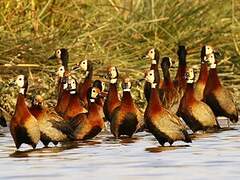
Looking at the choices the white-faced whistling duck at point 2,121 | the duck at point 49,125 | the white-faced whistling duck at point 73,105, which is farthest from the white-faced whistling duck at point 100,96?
the duck at point 49,125

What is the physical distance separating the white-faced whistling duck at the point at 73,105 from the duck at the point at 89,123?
1.00ft

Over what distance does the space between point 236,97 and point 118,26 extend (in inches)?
86.1

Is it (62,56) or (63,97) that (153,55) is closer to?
(62,56)

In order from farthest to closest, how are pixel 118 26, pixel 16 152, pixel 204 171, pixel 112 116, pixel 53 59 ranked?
pixel 118 26, pixel 53 59, pixel 112 116, pixel 16 152, pixel 204 171

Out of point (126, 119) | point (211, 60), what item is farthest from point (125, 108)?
point (211, 60)

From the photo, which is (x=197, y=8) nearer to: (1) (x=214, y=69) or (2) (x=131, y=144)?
(1) (x=214, y=69)

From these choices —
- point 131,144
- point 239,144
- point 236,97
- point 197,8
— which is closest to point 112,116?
point 131,144

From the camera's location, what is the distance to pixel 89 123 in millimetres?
13523

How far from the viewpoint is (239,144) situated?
12664 mm

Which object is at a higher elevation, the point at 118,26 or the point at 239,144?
the point at 118,26

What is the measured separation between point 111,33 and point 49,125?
15.8 ft

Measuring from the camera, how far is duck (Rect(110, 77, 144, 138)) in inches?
543

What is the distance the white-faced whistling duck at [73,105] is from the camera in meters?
14.2

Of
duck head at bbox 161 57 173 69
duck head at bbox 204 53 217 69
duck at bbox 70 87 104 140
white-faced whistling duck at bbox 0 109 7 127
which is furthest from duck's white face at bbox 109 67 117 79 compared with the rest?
white-faced whistling duck at bbox 0 109 7 127
